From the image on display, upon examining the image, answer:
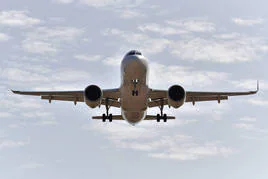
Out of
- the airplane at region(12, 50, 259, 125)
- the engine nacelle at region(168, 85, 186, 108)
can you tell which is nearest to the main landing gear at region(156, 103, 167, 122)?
the airplane at region(12, 50, 259, 125)

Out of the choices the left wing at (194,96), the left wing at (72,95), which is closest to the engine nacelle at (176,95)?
the left wing at (194,96)

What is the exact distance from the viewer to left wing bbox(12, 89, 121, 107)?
114 ft

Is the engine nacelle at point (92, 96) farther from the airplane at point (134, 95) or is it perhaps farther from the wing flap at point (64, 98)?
the wing flap at point (64, 98)

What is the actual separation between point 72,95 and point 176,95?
9386mm

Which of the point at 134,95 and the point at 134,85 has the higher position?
the point at 134,85

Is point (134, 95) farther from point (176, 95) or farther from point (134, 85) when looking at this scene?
point (176, 95)

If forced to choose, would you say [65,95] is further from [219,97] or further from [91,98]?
[219,97]

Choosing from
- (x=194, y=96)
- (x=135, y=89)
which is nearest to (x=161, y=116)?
(x=194, y=96)

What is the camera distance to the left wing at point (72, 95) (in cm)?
3466

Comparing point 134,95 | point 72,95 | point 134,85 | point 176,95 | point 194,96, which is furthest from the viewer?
point 194,96

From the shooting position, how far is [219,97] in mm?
37906

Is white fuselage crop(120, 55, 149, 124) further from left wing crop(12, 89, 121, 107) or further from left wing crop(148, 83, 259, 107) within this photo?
left wing crop(12, 89, 121, 107)

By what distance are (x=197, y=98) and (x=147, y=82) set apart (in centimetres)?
816

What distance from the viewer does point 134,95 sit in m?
31.5
